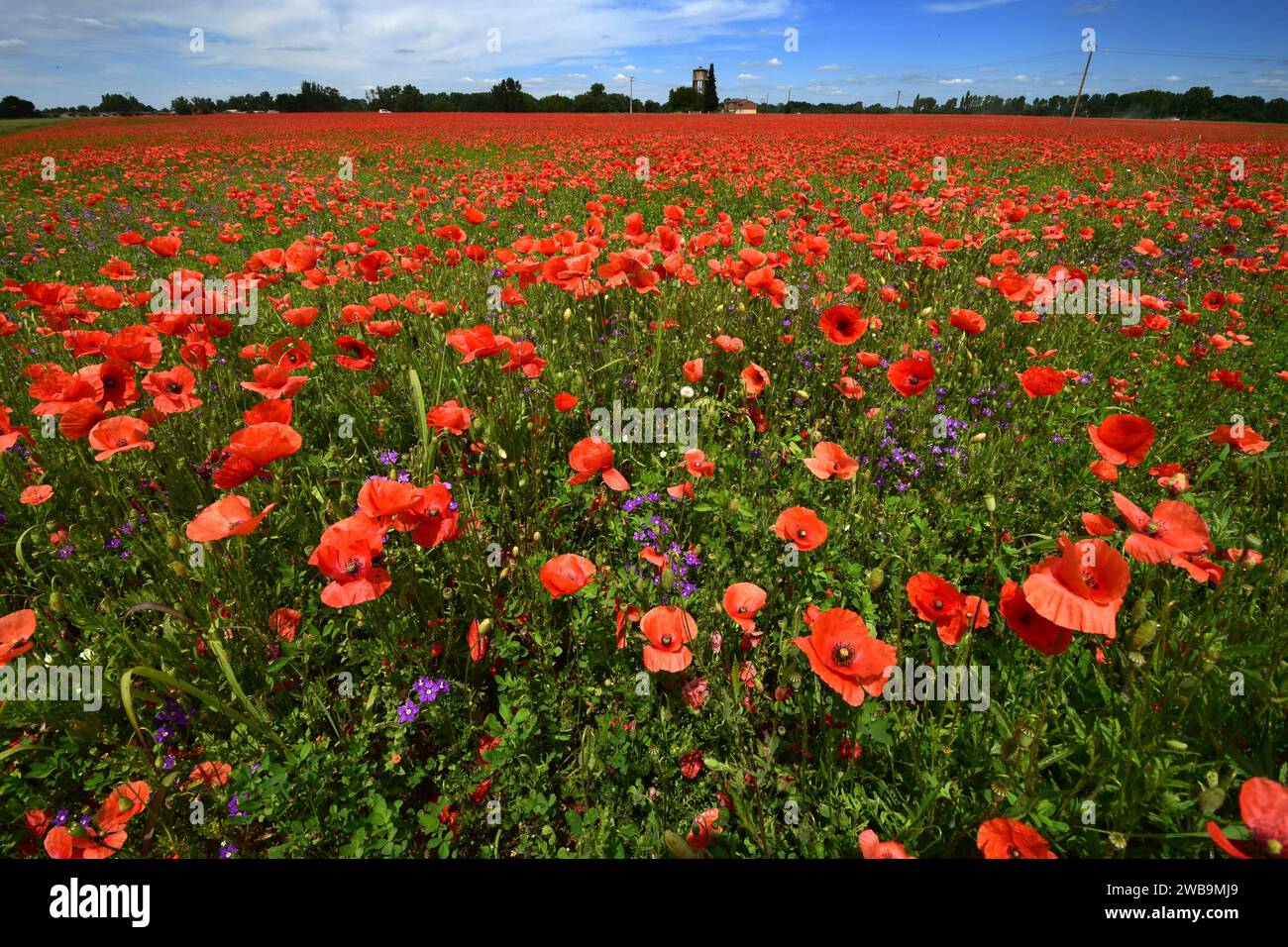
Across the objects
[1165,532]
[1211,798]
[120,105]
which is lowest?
[1211,798]

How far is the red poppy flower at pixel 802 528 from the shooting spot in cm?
197

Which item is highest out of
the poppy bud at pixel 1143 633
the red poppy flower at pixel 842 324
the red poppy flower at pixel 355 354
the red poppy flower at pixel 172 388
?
the red poppy flower at pixel 842 324

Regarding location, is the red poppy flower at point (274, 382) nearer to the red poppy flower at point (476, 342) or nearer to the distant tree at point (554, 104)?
the red poppy flower at point (476, 342)

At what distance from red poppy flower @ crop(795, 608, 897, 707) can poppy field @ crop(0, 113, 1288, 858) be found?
0.01 m

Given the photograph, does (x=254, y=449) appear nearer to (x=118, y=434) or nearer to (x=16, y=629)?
(x=118, y=434)

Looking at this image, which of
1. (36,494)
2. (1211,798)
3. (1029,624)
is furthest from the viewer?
(36,494)

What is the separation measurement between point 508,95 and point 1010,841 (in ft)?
224

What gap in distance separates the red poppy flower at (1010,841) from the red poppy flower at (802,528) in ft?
2.90

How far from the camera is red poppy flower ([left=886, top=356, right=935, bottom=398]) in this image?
253cm

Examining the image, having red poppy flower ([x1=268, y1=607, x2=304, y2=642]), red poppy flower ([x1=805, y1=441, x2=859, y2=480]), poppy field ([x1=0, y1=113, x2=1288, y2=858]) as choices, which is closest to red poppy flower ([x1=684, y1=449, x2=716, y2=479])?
poppy field ([x1=0, y1=113, x2=1288, y2=858])

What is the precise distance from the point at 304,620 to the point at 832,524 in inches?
91.4

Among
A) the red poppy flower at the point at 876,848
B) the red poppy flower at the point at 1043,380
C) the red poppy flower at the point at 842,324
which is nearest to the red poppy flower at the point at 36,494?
the red poppy flower at the point at 876,848

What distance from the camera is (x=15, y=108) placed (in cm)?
5491

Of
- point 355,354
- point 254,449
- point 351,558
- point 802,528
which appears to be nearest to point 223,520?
point 254,449
